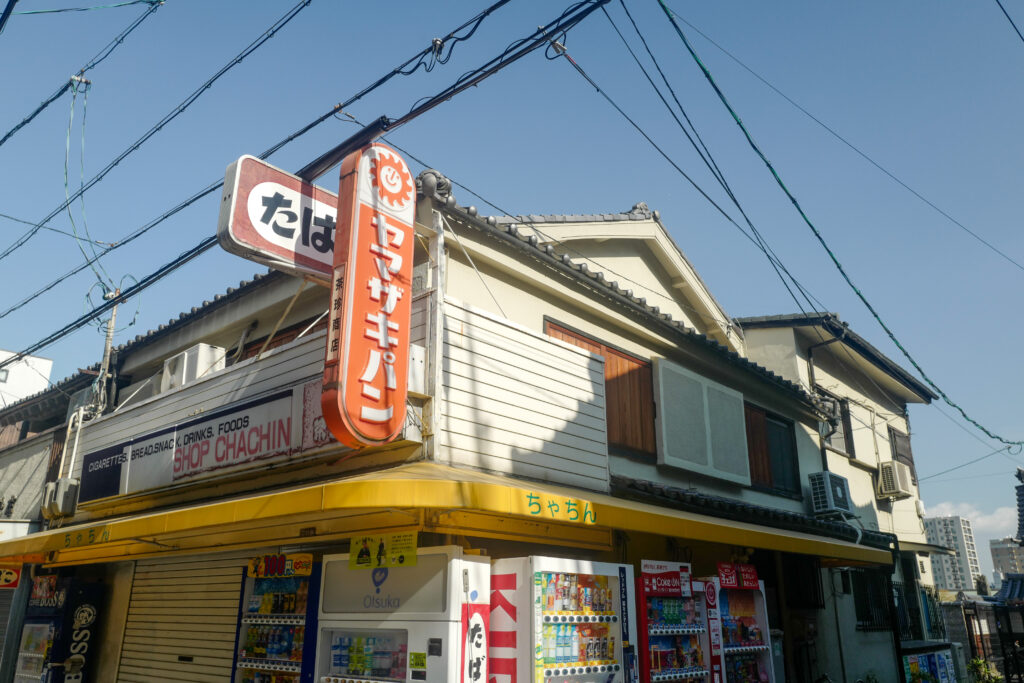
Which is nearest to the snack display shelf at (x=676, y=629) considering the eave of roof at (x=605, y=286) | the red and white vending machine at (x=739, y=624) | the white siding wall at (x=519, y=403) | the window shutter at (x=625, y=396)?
the red and white vending machine at (x=739, y=624)

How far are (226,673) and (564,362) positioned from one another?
5834 millimetres

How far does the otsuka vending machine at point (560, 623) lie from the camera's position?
6449mm

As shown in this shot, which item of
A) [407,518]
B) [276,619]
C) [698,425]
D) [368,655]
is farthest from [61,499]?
[698,425]

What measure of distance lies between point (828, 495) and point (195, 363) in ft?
40.5

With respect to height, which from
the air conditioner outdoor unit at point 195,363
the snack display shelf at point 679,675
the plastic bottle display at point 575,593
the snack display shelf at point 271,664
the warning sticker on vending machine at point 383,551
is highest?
the air conditioner outdoor unit at point 195,363

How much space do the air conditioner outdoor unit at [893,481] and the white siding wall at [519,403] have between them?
1168cm

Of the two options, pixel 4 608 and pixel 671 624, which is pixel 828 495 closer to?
pixel 671 624

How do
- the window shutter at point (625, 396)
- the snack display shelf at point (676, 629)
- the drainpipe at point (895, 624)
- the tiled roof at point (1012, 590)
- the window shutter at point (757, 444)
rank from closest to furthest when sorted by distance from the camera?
1. the snack display shelf at point (676, 629)
2. the window shutter at point (625, 396)
3. the window shutter at point (757, 444)
4. the drainpipe at point (895, 624)
5. the tiled roof at point (1012, 590)

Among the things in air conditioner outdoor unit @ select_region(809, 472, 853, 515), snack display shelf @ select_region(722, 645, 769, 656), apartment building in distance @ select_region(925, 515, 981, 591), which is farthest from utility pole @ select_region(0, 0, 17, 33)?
apartment building in distance @ select_region(925, 515, 981, 591)

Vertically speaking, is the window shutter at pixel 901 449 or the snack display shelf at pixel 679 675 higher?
the window shutter at pixel 901 449

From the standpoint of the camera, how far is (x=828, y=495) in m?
14.3

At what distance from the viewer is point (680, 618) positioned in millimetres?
8430

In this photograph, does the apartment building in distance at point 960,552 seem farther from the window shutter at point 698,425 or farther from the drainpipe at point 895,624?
the window shutter at point 698,425

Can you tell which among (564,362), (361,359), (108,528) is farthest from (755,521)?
(108,528)
